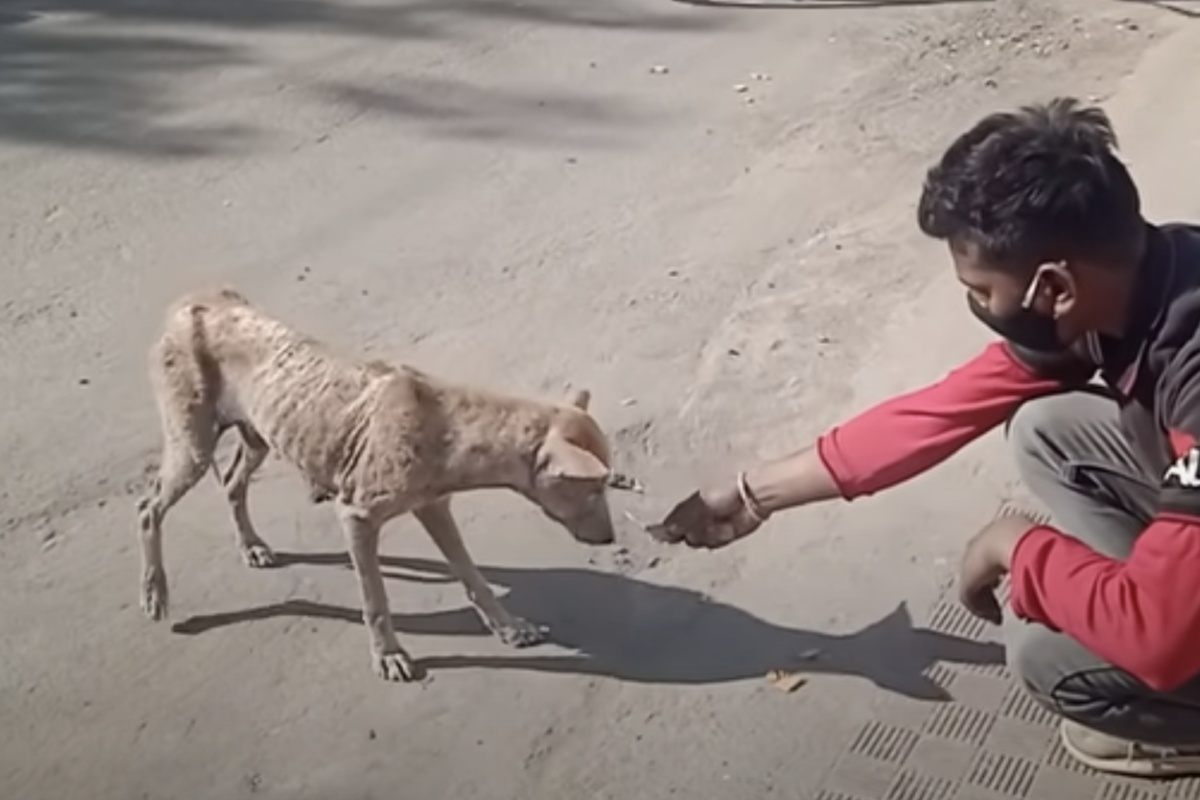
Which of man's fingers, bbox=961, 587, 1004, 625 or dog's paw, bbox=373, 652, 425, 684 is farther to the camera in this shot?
dog's paw, bbox=373, 652, 425, 684

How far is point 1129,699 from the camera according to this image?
3.10m

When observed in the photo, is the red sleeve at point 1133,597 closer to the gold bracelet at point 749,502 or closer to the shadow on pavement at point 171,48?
the gold bracelet at point 749,502

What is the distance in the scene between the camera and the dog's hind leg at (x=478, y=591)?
3.79 meters

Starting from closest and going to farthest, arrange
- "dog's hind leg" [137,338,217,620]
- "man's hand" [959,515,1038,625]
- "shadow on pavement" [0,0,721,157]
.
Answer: "man's hand" [959,515,1038,625]
"dog's hind leg" [137,338,217,620]
"shadow on pavement" [0,0,721,157]

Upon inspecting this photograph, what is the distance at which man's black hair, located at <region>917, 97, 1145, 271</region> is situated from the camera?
8.46 feet

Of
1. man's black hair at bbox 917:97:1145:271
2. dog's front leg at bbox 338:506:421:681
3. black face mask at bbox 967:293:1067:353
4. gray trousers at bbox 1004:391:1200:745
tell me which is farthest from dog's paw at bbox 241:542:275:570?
man's black hair at bbox 917:97:1145:271

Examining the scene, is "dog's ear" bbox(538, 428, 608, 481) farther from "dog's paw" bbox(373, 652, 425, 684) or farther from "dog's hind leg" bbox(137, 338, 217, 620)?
"dog's hind leg" bbox(137, 338, 217, 620)

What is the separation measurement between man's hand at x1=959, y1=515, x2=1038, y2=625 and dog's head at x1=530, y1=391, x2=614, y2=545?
0.76 m

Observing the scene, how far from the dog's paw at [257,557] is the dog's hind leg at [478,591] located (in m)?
0.47

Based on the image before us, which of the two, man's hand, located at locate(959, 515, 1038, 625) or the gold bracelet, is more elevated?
man's hand, located at locate(959, 515, 1038, 625)

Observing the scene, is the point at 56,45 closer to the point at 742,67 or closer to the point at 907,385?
the point at 742,67

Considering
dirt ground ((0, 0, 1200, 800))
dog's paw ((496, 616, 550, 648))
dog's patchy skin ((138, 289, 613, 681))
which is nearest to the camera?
dog's patchy skin ((138, 289, 613, 681))

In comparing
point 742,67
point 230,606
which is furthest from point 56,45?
point 230,606

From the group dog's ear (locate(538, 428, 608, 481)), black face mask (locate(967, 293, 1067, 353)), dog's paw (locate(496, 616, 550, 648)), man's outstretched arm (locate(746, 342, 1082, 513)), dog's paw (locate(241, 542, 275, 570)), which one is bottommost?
dog's paw (locate(496, 616, 550, 648))
